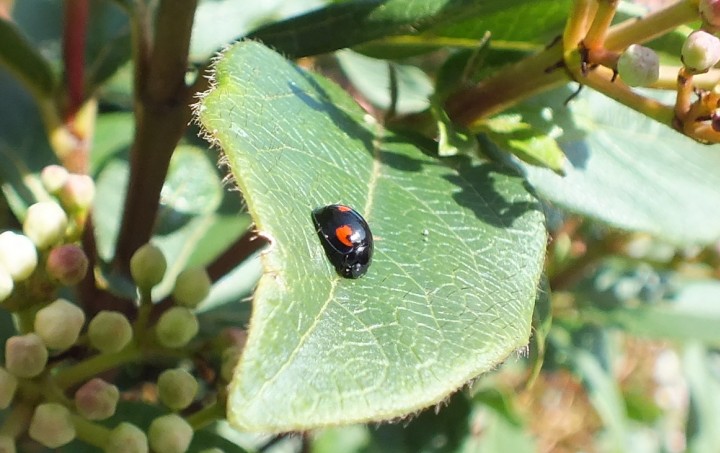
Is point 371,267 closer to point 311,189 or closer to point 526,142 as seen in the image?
point 311,189

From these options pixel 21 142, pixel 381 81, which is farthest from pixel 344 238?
pixel 381 81

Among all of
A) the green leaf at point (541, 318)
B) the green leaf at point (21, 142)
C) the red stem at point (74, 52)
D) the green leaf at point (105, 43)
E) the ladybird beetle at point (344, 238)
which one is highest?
the ladybird beetle at point (344, 238)

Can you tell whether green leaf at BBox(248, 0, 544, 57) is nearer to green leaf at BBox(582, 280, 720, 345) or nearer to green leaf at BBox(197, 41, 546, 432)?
green leaf at BBox(197, 41, 546, 432)

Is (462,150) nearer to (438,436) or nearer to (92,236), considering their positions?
(92,236)

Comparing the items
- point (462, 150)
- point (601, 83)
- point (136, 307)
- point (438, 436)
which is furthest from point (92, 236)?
point (438, 436)

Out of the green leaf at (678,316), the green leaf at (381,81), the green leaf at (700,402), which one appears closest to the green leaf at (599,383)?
the green leaf at (678,316)

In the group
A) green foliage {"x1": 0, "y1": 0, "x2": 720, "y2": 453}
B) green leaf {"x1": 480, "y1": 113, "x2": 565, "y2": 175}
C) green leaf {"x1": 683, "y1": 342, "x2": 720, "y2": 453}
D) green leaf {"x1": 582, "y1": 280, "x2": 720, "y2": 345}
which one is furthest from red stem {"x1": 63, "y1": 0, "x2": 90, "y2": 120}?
green leaf {"x1": 683, "y1": 342, "x2": 720, "y2": 453}

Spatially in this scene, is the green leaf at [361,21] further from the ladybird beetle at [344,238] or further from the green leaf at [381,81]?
the green leaf at [381,81]

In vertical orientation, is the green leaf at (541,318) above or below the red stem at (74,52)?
above
